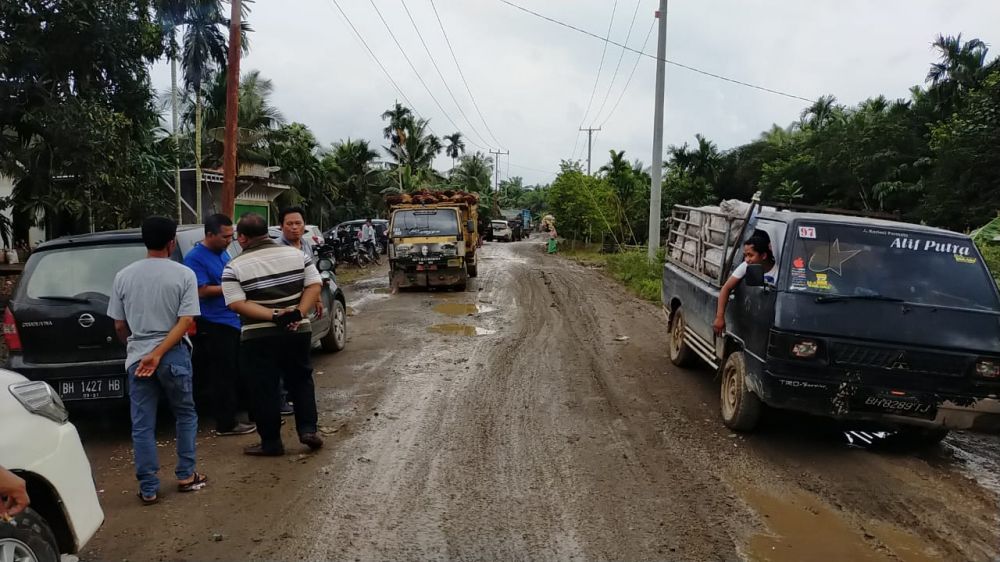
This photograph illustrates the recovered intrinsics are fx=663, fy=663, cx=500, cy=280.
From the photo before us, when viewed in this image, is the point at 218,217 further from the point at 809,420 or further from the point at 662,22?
the point at 662,22

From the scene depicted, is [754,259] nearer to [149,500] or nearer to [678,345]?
[678,345]

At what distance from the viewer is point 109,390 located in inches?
200

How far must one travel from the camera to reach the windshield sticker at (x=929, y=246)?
5375 mm

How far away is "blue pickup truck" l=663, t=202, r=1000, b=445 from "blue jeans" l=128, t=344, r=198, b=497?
4.07 metres

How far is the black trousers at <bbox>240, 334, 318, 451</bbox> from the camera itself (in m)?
4.76

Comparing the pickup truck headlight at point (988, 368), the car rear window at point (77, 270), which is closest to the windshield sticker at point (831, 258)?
the pickup truck headlight at point (988, 368)

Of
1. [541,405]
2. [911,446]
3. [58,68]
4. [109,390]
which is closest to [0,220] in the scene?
[58,68]

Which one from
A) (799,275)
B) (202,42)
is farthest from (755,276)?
(202,42)

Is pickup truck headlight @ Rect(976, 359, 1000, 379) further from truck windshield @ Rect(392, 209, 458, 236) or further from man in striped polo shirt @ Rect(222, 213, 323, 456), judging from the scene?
truck windshield @ Rect(392, 209, 458, 236)

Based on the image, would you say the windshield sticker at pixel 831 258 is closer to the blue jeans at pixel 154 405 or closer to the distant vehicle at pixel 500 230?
the blue jeans at pixel 154 405

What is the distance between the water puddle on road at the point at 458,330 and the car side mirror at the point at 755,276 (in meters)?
5.52

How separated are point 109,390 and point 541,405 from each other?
144 inches

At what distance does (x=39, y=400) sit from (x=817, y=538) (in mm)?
4108

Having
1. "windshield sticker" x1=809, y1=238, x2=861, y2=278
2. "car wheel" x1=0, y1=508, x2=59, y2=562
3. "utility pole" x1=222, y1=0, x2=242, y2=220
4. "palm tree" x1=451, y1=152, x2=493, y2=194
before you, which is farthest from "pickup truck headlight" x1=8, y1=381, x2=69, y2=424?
"palm tree" x1=451, y1=152, x2=493, y2=194
